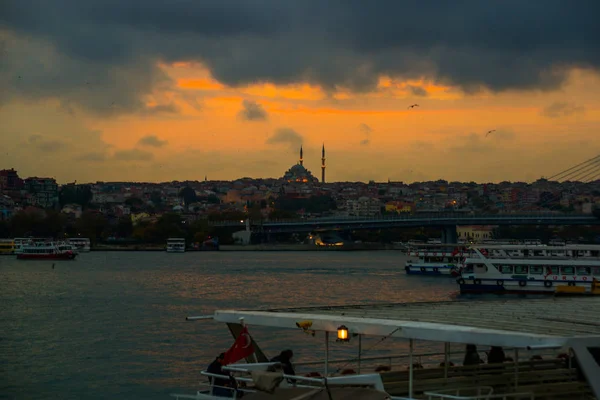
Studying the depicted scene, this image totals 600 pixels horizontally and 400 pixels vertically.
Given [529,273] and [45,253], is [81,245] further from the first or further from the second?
[529,273]

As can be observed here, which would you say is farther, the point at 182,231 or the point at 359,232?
the point at 359,232

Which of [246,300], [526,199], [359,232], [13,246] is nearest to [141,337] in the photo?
[246,300]

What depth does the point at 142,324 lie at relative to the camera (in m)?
24.3

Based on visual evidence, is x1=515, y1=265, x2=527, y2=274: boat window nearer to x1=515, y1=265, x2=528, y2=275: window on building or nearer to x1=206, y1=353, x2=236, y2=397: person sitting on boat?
x1=515, y1=265, x2=528, y2=275: window on building

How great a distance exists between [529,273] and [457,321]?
28.6 metres

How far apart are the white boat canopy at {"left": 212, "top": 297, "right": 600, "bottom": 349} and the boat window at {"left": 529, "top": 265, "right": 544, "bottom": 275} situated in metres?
26.0

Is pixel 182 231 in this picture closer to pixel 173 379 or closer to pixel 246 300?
pixel 246 300

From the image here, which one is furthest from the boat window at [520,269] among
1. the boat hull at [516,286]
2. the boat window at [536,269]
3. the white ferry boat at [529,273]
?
the boat hull at [516,286]

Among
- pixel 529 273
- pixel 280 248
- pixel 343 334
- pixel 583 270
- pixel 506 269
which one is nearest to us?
pixel 343 334

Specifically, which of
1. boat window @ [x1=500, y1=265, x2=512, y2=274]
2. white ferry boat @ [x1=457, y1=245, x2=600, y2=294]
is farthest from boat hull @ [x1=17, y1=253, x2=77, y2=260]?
boat window @ [x1=500, y1=265, x2=512, y2=274]

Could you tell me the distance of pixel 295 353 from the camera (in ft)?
58.5

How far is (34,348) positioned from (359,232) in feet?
313

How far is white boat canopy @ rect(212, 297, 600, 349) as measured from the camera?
7414mm

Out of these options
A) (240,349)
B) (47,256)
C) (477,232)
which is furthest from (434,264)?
(477,232)
